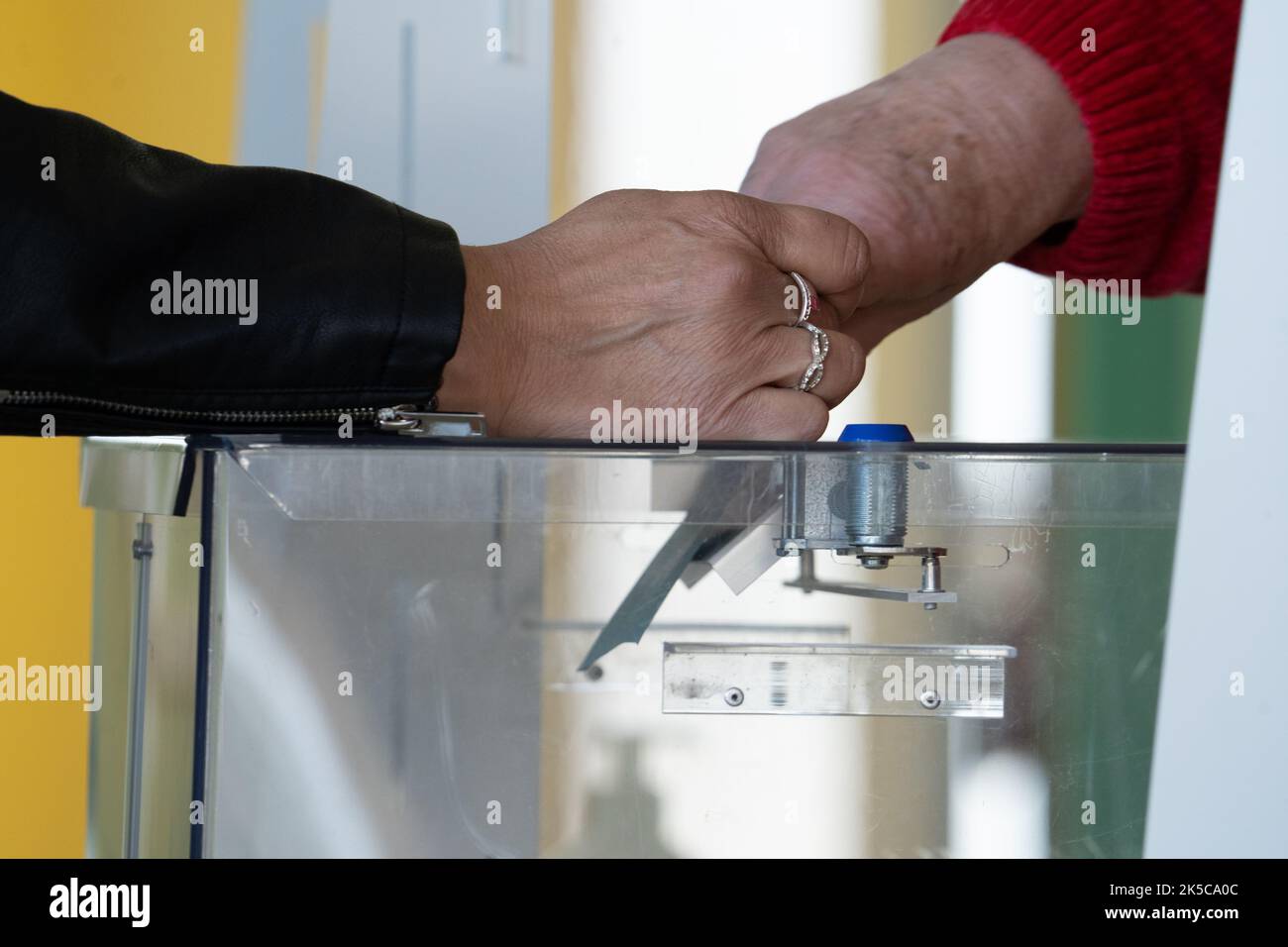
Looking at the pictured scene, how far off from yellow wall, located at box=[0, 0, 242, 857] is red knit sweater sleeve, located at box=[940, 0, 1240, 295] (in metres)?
0.73

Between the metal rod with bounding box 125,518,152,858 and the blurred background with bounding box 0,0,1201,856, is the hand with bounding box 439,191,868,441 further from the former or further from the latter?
the blurred background with bounding box 0,0,1201,856

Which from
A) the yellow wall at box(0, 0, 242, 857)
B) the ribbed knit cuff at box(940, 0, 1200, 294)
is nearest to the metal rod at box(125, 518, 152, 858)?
the ribbed knit cuff at box(940, 0, 1200, 294)

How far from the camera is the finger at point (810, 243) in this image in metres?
0.56

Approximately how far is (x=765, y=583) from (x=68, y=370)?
0.71 ft

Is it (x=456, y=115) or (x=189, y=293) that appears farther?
(x=456, y=115)

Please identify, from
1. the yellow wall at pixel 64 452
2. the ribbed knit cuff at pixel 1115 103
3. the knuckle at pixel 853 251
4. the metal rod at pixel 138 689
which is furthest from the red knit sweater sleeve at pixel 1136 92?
the yellow wall at pixel 64 452

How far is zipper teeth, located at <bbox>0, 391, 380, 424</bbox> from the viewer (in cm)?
39

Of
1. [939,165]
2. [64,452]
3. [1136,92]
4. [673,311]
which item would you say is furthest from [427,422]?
[64,452]

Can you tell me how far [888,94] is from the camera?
72 cm

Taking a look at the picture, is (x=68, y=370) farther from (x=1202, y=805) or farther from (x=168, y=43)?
(x=168, y=43)

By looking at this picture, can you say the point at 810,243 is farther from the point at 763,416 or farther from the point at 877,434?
the point at 877,434

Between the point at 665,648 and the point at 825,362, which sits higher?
the point at 825,362

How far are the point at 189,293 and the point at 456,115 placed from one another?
2.89 feet

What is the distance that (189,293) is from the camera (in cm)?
40
